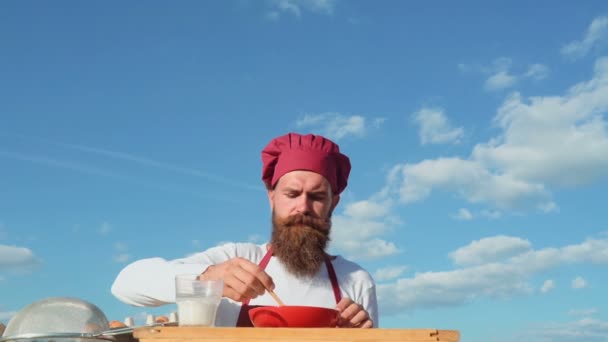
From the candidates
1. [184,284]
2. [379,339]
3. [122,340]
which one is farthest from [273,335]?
[122,340]

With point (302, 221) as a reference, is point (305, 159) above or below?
above

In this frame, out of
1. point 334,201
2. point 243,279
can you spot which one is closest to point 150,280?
point 243,279

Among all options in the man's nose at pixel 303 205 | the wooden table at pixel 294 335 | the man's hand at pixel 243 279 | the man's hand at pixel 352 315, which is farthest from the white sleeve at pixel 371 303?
the wooden table at pixel 294 335

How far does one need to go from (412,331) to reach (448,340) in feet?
0.51

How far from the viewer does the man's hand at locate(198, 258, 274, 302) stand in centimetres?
322

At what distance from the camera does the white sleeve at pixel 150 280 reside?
3791 millimetres

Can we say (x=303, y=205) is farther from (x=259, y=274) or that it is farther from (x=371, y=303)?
(x=259, y=274)

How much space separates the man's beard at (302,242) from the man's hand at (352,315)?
111cm

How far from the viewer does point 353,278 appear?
16.0 feet

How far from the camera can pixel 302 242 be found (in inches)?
183

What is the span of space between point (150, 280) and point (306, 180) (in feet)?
4.51

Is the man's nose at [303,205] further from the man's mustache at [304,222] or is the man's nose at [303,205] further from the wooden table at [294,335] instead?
the wooden table at [294,335]

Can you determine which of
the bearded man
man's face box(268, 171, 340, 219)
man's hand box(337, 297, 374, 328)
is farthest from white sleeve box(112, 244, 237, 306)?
man's face box(268, 171, 340, 219)

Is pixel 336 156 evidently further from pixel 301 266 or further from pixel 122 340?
pixel 122 340
